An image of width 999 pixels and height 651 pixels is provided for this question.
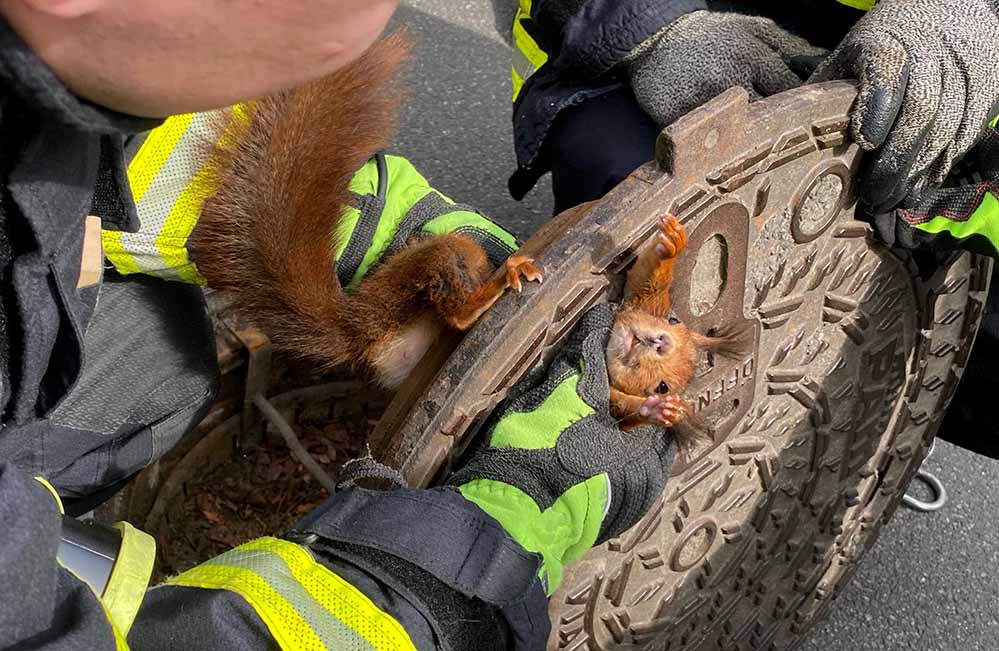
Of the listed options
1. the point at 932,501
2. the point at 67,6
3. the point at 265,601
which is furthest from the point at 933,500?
the point at 67,6

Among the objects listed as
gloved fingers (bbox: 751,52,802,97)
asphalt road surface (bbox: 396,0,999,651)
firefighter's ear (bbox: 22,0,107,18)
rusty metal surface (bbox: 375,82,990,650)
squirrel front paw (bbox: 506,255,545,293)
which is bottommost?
asphalt road surface (bbox: 396,0,999,651)

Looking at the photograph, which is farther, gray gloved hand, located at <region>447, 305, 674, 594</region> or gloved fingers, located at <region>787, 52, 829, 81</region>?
gloved fingers, located at <region>787, 52, 829, 81</region>

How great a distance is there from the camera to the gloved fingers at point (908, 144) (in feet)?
3.70

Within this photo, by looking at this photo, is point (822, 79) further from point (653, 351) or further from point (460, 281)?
point (460, 281)

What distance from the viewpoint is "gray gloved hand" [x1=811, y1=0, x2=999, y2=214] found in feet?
3.69

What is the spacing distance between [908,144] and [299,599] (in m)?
0.92

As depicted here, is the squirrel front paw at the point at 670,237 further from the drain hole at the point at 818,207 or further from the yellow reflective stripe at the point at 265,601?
the yellow reflective stripe at the point at 265,601

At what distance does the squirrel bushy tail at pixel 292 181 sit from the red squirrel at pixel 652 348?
16.4 inches

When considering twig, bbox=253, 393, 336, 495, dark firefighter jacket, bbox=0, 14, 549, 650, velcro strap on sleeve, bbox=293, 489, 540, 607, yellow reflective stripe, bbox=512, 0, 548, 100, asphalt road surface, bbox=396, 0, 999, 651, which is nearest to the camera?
dark firefighter jacket, bbox=0, 14, 549, 650

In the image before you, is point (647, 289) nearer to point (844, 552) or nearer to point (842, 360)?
point (842, 360)

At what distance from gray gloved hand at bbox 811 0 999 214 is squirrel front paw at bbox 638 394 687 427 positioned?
409 mm

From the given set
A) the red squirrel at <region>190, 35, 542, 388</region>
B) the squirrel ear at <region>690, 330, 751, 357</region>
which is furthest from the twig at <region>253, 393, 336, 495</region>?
the squirrel ear at <region>690, 330, 751, 357</region>

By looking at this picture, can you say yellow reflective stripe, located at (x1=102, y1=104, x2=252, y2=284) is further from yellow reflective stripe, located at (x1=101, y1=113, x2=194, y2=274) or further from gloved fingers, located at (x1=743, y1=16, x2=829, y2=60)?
gloved fingers, located at (x1=743, y1=16, x2=829, y2=60)

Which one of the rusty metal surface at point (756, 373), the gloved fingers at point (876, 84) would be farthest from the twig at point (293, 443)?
the gloved fingers at point (876, 84)
